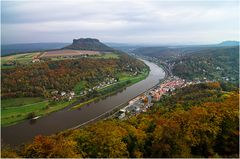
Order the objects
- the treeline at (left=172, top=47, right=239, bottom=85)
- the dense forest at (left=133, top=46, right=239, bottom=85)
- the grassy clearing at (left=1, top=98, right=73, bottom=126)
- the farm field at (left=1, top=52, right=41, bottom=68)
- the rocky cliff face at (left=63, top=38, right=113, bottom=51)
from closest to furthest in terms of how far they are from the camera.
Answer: the grassy clearing at (left=1, top=98, right=73, bottom=126)
the farm field at (left=1, top=52, right=41, bottom=68)
the dense forest at (left=133, top=46, right=239, bottom=85)
the treeline at (left=172, top=47, right=239, bottom=85)
the rocky cliff face at (left=63, top=38, right=113, bottom=51)

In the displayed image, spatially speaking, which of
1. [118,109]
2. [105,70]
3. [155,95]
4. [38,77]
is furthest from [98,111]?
[105,70]

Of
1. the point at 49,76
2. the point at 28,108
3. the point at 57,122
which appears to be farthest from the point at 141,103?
the point at 49,76

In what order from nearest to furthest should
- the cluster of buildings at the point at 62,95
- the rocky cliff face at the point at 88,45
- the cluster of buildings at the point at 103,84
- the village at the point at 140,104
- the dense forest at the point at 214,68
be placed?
the village at the point at 140,104 → the cluster of buildings at the point at 62,95 → the cluster of buildings at the point at 103,84 → the dense forest at the point at 214,68 → the rocky cliff face at the point at 88,45

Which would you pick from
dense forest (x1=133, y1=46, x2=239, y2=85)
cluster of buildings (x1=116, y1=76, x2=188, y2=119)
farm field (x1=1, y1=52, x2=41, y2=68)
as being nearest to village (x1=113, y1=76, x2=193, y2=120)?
cluster of buildings (x1=116, y1=76, x2=188, y2=119)

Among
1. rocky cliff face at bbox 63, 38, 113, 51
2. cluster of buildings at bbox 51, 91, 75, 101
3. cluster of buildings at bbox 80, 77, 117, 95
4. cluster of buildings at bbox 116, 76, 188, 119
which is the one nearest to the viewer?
cluster of buildings at bbox 116, 76, 188, 119

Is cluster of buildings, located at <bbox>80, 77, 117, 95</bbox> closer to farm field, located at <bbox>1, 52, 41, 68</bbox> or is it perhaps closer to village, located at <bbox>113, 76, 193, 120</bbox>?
village, located at <bbox>113, 76, 193, 120</bbox>

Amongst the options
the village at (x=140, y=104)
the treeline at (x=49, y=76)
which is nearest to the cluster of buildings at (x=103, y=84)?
the treeline at (x=49, y=76)

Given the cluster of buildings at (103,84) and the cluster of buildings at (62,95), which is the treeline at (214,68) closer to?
the cluster of buildings at (103,84)
